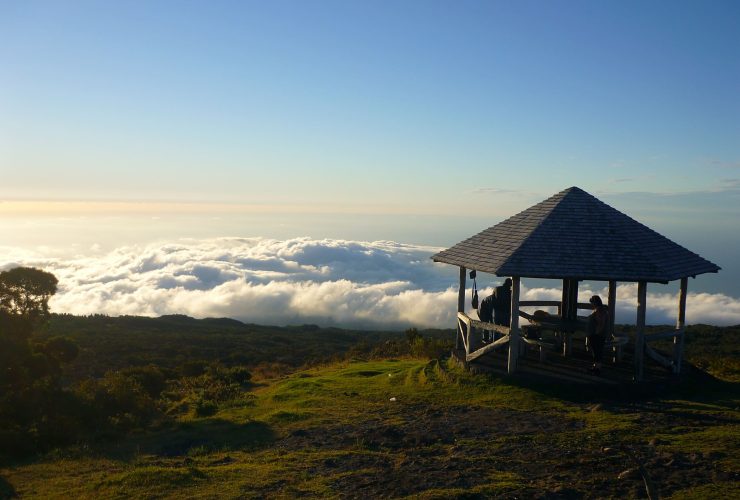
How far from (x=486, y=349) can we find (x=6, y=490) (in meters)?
9.91

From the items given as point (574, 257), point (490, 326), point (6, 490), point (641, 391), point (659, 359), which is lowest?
point (6, 490)


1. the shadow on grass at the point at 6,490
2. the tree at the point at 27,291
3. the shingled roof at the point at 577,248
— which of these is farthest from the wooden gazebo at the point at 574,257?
the tree at the point at 27,291

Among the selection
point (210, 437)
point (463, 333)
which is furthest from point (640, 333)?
point (210, 437)

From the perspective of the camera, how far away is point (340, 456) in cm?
952

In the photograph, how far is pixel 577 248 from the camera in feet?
44.2

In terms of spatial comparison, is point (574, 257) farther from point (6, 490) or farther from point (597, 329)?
point (6, 490)

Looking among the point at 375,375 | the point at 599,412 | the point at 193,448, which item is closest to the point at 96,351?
the point at 375,375

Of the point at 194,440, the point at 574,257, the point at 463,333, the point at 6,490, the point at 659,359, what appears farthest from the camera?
the point at 463,333

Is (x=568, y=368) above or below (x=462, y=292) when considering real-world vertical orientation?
below

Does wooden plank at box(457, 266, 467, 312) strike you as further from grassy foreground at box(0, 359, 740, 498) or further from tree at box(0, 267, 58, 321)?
tree at box(0, 267, 58, 321)

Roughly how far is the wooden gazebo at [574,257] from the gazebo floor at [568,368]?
31cm

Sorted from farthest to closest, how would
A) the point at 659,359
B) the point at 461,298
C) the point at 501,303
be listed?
the point at 461,298
the point at 501,303
the point at 659,359

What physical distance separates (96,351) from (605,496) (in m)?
35.1

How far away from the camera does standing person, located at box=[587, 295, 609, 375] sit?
43.7 feet
